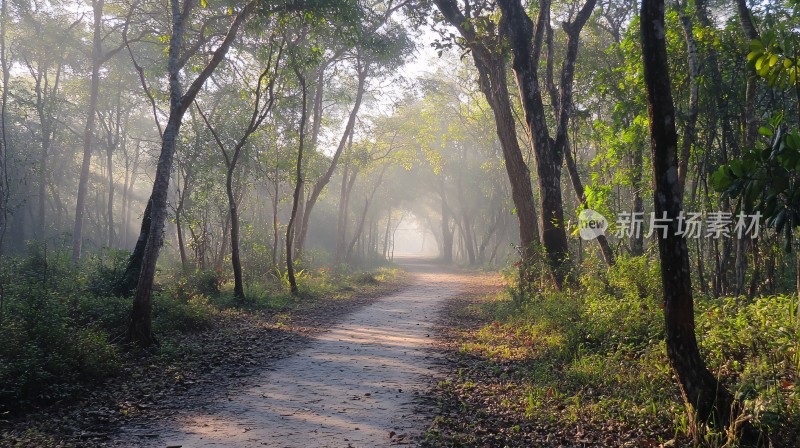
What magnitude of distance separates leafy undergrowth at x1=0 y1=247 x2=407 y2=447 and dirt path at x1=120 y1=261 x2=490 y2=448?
0.47 metres

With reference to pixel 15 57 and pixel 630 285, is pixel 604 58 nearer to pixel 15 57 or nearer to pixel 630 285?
pixel 630 285

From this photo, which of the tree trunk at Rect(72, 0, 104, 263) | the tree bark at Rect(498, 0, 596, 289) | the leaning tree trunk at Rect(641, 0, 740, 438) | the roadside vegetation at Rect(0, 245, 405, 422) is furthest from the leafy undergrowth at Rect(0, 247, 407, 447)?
the tree trunk at Rect(72, 0, 104, 263)

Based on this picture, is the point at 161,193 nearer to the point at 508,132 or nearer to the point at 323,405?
the point at 323,405

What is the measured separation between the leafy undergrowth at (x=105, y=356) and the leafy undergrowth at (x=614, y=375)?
3.41m

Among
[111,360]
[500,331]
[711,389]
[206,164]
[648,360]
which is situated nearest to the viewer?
[711,389]

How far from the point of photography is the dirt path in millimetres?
4883

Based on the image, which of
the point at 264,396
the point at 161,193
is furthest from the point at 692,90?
the point at 161,193

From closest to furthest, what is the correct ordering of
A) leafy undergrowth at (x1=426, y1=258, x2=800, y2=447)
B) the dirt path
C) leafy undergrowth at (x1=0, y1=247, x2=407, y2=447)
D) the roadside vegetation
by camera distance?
leafy undergrowth at (x1=426, y1=258, x2=800, y2=447)
the dirt path
leafy undergrowth at (x1=0, y1=247, x2=407, y2=447)
the roadside vegetation

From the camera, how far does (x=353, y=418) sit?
545cm

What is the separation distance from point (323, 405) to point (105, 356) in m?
3.24

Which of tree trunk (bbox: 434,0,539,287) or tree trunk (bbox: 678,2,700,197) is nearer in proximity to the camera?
tree trunk (bbox: 678,2,700,197)

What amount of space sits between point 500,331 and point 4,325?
8.47 metres

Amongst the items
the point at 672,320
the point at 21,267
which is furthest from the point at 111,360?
the point at 21,267

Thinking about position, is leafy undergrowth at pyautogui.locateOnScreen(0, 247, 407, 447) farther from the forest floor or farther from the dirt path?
the dirt path
